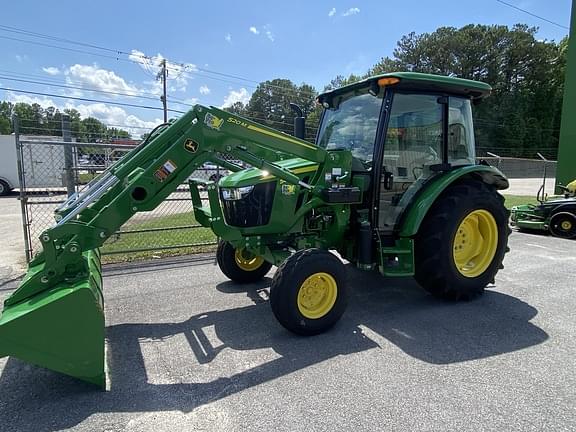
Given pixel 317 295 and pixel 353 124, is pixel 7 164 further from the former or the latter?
pixel 317 295

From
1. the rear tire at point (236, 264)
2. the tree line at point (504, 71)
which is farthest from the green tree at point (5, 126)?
the rear tire at point (236, 264)

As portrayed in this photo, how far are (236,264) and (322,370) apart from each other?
7.44 ft

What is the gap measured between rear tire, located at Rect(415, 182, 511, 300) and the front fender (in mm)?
121

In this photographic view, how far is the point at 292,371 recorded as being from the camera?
2.97 metres

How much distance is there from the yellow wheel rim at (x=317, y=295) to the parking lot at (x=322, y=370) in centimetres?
25

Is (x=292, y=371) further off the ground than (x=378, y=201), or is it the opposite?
(x=378, y=201)

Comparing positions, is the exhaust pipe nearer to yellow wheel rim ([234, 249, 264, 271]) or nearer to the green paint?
yellow wheel rim ([234, 249, 264, 271])

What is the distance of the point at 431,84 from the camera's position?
165 inches

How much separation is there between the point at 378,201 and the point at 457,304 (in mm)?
1485

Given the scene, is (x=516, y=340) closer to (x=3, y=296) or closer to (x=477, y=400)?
(x=477, y=400)

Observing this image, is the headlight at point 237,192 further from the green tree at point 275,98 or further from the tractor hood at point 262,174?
the green tree at point 275,98

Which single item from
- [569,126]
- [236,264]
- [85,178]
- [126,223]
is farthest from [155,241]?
[569,126]

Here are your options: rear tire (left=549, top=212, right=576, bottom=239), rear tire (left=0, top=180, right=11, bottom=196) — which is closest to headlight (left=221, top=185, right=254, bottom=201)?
rear tire (left=549, top=212, right=576, bottom=239)

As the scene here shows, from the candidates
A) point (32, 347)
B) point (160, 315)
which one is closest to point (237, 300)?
point (160, 315)
